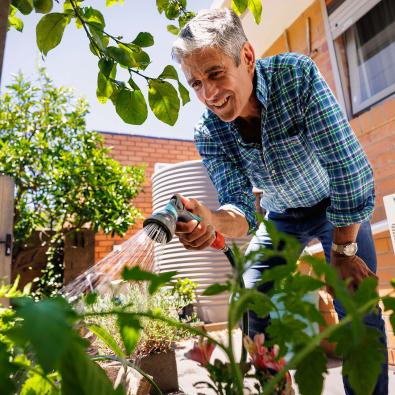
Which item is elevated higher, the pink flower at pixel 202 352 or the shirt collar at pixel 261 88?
the shirt collar at pixel 261 88

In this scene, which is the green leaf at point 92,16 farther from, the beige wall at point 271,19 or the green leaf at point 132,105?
the beige wall at point 271,19

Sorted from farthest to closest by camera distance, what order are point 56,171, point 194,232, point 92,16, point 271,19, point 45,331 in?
1. point 56,171
2. point 271,19
3. point 194,232
4. point 92,16
5. point 45,331

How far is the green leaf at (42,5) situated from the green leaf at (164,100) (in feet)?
1.45

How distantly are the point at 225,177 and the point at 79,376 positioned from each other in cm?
160

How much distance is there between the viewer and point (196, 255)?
4.58 metres

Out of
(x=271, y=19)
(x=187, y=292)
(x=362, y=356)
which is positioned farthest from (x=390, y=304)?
(x=271, y=19)

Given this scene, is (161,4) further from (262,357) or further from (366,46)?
(366,46)

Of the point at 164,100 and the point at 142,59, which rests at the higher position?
the point at 142,59

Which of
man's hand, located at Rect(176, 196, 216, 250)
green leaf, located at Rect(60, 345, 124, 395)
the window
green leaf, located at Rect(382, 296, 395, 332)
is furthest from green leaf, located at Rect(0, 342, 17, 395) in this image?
the window

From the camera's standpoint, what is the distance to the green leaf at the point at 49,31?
2.84 feet

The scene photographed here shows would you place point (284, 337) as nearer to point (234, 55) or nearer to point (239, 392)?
point (239, 392)

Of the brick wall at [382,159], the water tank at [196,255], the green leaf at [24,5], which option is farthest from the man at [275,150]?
the water tank at [196,255]

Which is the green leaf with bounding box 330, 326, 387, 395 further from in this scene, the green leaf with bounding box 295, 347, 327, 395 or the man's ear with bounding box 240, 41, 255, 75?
the man's ear with bounding box 240, 41, 255, 75

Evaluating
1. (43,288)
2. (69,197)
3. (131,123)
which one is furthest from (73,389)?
(43,288)
